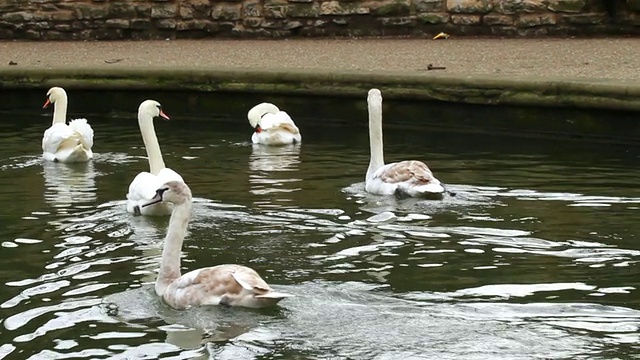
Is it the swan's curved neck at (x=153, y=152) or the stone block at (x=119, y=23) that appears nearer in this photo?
the swan's curved neck at (x=153, y=152)

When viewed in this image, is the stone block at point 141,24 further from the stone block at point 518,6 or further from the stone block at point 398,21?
the stone block at point 518,6

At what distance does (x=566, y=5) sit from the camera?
15.0 metres

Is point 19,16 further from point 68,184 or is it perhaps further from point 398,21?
point 68,184

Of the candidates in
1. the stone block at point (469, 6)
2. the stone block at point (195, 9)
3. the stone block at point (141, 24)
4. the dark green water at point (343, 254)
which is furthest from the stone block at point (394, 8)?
the dark green water at point (343, 254)

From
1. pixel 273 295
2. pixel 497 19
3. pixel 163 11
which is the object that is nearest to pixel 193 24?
pixel 163 11

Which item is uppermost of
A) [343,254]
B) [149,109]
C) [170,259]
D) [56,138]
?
[149,109]

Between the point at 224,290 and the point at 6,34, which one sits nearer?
the point at 224,290

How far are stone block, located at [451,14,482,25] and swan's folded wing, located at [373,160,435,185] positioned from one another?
671cm

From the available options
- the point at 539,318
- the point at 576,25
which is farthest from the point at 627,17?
the point at 539,318

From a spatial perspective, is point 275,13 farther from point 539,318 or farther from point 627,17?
point 539,318

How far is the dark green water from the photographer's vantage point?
18.8 ft

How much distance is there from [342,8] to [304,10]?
0.45 m

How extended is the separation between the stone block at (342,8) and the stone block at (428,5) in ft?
1.82

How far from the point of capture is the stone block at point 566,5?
14.9 meters
